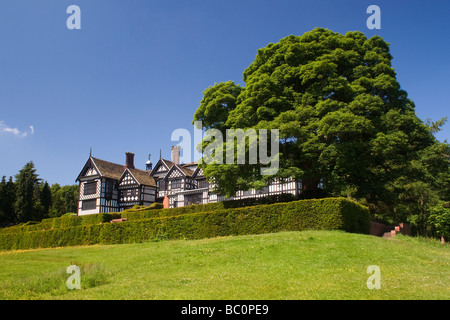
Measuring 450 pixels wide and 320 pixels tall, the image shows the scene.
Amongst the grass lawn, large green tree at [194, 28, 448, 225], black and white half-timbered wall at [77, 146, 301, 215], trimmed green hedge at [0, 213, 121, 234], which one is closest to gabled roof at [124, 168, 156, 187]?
black and white half-timbered wall at [77, 146, 301, 215]

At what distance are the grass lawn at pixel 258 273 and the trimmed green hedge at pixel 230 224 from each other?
2.92 meters

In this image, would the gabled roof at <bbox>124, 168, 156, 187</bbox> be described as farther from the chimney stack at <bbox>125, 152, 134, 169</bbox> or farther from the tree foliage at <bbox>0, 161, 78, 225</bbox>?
the tree foliage at <bbox>0, 161, 78, 225</bbox>

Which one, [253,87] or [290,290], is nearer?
[290,290]

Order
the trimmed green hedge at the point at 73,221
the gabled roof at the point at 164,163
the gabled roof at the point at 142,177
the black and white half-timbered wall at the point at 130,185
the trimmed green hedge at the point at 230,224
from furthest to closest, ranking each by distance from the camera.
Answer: the gabled roof at the point at 164,163, the gabled roof at the point at 142,177, the black and white half-timbered wall at the point at 130,185, the trimmed green hedge at the point at 73,221, the trimmed green hedge at the point at 230,224

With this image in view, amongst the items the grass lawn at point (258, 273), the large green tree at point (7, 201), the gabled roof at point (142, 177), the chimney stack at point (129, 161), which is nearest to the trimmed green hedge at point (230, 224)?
the grass lawn at point (258, 273)

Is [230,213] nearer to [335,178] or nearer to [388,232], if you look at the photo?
[335,178]

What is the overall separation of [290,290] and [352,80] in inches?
818

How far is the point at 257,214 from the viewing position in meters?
23.6

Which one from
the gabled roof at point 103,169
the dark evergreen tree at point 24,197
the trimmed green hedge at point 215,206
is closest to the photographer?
the trimmed green hedge at point 215,206

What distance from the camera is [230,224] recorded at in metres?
24.4

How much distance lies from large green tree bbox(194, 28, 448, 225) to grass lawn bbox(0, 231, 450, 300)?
22.5ft

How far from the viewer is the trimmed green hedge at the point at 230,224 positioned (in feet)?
69.4

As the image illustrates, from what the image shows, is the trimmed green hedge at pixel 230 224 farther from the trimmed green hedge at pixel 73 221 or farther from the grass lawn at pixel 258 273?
the trimmed green hedge at pixel 73 221
